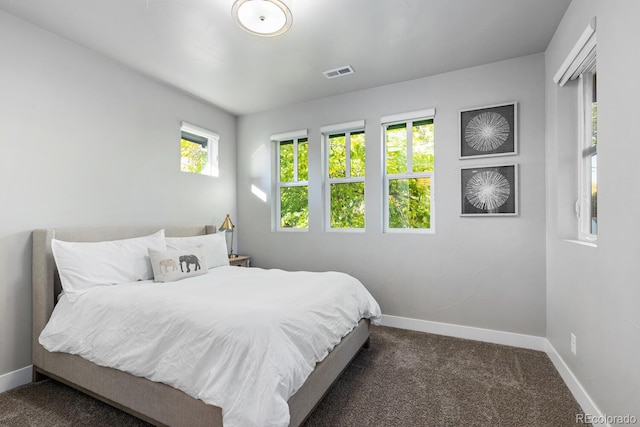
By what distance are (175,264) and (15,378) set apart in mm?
1293

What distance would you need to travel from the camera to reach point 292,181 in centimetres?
416

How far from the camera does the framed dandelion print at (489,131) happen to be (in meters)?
2.86

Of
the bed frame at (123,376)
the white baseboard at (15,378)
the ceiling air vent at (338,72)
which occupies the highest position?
the ceiling air vent at (338,72)

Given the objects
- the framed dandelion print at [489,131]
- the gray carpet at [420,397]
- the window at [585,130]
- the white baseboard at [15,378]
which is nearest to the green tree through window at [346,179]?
the framed dandelion print at [489,131]

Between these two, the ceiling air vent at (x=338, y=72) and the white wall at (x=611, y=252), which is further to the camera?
the ceiling air vent at (x=338, y=72)

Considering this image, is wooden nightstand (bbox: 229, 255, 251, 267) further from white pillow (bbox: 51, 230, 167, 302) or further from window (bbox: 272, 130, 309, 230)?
white pillow (bbox: 51, 230, 167, 302)

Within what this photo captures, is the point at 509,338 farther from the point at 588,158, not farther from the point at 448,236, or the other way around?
the point at 588,158

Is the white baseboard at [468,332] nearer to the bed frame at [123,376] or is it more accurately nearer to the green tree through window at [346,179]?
the bed frame at [123,376]

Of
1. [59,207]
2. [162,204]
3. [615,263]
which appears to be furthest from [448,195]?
[59,207]

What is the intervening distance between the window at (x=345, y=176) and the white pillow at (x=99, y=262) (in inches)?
81.4

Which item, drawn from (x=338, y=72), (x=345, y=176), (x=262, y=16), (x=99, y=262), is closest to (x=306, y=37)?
(x=262, y=16)

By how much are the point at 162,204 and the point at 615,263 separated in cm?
369

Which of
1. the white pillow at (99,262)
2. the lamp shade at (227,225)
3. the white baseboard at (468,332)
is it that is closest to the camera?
the white pillow at (99,262)

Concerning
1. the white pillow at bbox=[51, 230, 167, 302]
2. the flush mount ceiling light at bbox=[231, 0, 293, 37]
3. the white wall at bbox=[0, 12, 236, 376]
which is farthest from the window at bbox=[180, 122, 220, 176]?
the flush mount ceiling light at bbox=[231, 0, 293, 37]
